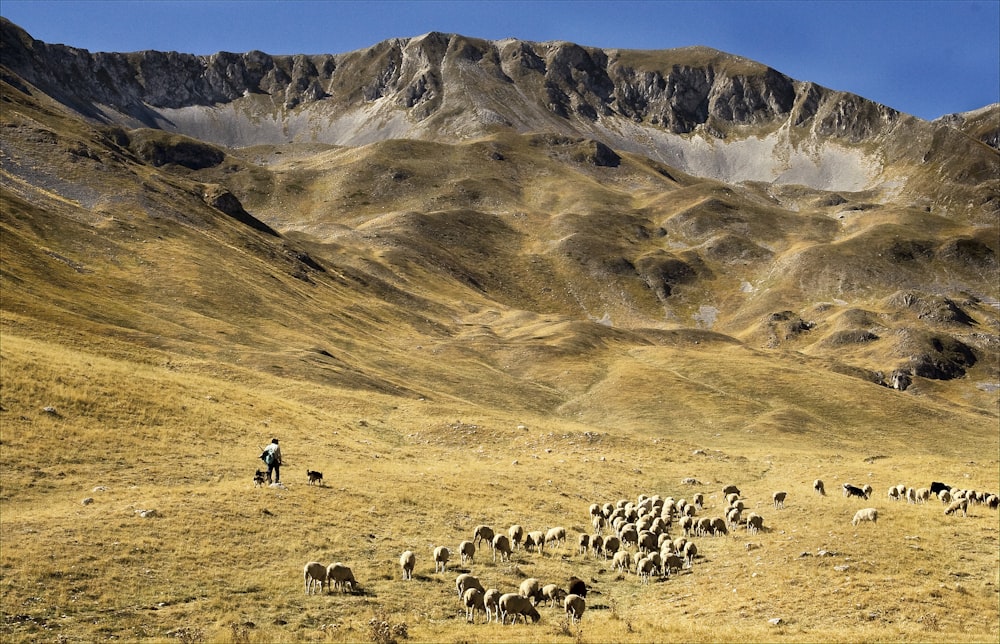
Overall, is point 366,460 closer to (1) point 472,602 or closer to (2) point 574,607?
(1) point 472,602

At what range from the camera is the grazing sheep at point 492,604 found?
21.5 metres

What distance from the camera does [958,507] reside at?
3722 centimetres

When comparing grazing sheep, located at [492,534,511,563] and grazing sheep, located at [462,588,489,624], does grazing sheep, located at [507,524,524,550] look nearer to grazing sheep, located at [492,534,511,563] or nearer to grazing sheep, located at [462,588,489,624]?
grazing sheep, located at [492,534,511,563]

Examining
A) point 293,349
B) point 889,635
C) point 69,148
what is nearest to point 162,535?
point 889,635

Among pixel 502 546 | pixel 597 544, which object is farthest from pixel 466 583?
pixel 597 544

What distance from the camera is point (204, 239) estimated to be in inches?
4906

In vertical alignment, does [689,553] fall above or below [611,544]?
below

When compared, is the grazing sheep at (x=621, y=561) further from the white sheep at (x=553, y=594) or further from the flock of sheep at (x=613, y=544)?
the white sheep at (x=553, y=594)

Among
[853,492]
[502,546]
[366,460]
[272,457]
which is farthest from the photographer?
[366,460]

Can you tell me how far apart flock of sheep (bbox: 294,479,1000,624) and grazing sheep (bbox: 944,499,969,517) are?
0.05m

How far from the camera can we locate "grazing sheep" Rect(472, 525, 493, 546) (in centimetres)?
2947

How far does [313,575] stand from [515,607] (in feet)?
22.2

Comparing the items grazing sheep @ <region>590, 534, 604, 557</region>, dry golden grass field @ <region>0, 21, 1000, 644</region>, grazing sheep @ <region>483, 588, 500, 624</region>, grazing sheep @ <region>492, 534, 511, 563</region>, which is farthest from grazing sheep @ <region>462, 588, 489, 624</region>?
grazing sheep @ <region>590, 534, 604, 557</region>

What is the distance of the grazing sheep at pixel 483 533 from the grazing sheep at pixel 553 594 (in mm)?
6000
